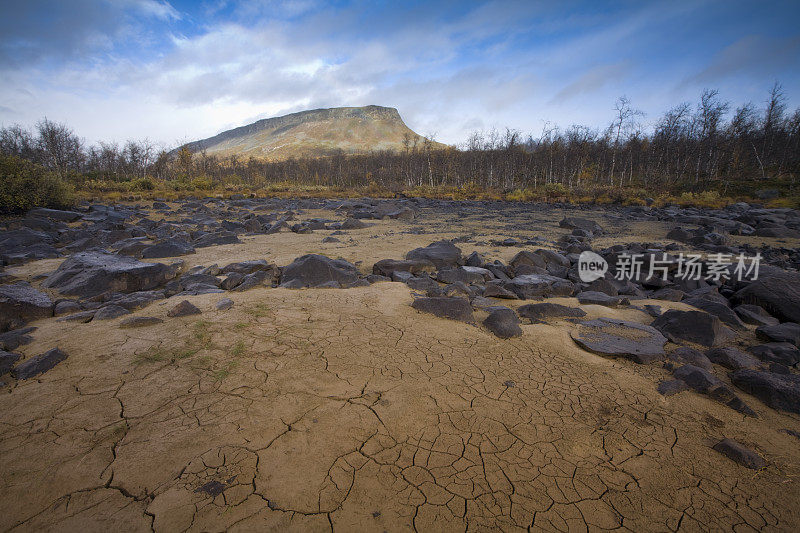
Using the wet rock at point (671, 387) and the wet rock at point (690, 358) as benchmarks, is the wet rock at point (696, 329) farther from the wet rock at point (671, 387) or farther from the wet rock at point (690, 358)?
the wet rock at point (671, 387)

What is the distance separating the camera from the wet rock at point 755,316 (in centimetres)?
467

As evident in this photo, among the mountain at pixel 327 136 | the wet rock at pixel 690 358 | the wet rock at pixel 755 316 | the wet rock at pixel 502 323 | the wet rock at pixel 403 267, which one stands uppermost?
the mountain at pixel 327 136

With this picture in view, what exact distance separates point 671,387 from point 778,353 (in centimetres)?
184

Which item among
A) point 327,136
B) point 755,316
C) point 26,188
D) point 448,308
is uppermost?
point 327,136

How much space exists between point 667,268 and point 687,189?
3425 centimetres

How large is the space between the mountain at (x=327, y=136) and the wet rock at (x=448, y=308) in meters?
129

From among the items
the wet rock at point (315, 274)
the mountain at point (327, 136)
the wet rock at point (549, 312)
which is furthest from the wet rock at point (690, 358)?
the mountain at point (327, 136)

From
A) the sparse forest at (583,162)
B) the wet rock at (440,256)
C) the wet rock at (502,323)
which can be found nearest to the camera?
the wet rock at (502,323)

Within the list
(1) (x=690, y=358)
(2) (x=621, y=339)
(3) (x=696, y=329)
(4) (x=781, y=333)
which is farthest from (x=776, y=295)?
(2) (x=621, y=339)

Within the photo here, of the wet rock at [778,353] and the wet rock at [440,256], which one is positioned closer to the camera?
the wet rock at [778,353]

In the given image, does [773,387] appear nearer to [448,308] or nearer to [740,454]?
[740,454]

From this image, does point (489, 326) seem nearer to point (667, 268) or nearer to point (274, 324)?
point (274, 324)

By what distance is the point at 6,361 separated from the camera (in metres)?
3.06

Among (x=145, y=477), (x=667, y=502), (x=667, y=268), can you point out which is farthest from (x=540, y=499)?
(x=667, y=268)
